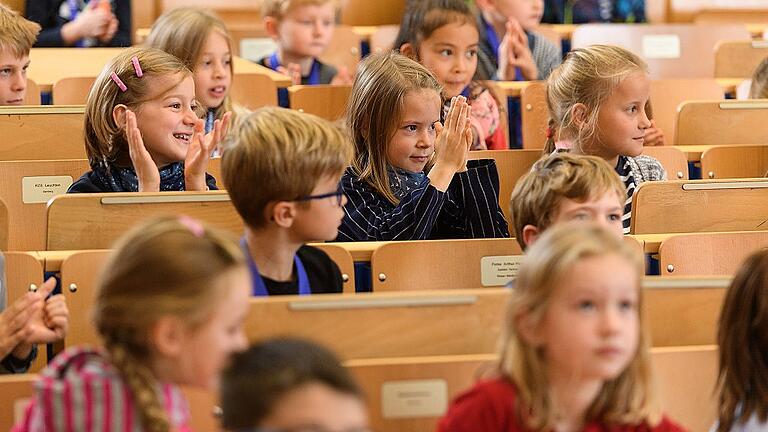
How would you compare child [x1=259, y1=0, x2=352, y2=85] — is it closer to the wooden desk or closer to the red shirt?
the wooden desk

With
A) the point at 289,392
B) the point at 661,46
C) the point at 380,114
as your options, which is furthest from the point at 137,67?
the point at 661,46

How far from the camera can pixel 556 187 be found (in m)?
2.64

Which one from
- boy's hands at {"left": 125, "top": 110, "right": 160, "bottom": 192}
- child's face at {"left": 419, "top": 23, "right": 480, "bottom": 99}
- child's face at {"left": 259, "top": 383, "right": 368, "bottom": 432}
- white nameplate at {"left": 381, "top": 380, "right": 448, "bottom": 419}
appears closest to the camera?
child's face at {"left": 259, "top": 383, "right": 368, "bottom": 432}

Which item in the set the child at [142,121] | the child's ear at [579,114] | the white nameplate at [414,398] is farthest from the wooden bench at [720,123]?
the white nameplate at [414,398]

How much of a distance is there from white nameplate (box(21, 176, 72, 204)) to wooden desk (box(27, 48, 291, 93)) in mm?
1088

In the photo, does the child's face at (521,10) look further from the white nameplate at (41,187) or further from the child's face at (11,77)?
the white nameplate at (41,187)

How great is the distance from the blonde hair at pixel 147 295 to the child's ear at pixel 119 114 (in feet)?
4.71

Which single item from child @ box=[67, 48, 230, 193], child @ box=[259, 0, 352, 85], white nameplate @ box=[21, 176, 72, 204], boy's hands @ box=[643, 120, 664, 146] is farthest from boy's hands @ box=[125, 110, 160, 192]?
child @ box=[259, 0, 352, 85]

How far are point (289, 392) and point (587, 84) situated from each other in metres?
2.07

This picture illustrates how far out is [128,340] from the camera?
1.86m

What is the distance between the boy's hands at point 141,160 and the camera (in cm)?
311

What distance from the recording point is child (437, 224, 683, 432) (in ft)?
6.45

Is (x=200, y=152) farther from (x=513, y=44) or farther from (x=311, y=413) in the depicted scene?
(x=513, y=44)

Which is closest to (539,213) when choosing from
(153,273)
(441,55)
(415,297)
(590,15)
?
(415,297)
